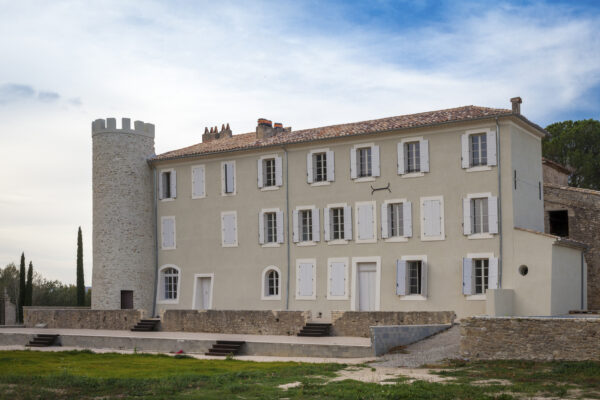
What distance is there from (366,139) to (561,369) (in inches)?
551

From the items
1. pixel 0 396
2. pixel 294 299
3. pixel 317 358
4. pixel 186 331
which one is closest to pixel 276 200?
pixel 294 299

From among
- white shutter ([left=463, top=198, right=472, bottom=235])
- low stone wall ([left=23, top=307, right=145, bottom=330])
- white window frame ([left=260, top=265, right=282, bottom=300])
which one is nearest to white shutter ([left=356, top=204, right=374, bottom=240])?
white shutter ([left=463, top=198, right=472, bottom=235])

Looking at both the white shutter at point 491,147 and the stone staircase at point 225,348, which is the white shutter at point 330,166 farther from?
the stone staircase at point 225,348

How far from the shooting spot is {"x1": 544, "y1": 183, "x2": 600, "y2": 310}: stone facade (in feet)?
92.0

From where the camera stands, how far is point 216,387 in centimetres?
1455

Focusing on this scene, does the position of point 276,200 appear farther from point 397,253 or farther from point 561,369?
point 561,369

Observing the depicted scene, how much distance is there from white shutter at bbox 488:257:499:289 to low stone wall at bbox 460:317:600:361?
683cm

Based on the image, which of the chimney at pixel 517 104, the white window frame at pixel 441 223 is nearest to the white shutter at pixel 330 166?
the white window frame at pixel 441 223

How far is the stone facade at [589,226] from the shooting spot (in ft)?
92.0

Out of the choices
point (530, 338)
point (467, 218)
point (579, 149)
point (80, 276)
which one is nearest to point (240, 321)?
point (467, 218)

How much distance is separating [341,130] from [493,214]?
6.97 metres

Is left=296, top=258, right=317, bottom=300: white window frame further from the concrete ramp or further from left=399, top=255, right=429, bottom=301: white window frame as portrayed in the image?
the concrete ramp

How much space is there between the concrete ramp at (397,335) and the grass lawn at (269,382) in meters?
2.55

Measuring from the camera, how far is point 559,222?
29797 millimetres
